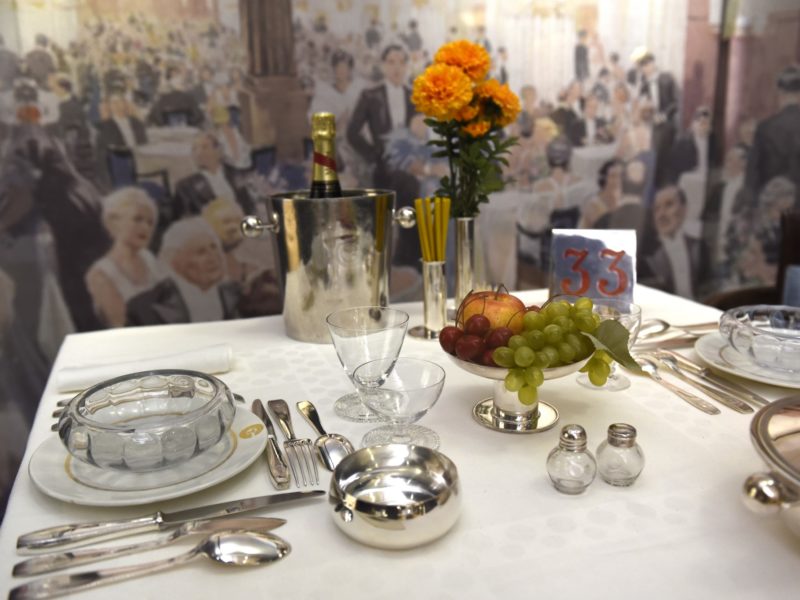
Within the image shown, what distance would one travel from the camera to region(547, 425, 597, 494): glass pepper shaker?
48 cm

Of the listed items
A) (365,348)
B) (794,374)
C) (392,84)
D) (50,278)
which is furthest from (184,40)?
(794,374)

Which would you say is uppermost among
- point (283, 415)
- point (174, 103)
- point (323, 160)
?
point (174, 103)

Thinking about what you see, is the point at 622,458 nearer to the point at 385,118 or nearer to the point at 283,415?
the point at 283,415

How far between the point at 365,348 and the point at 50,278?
3.61ft

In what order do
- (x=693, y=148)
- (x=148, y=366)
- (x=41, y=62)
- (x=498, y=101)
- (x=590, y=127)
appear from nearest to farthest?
(x=148, y=366) → (x=498, y=101) → (x=41, y=62) → (x=590, y=127) → (x=693, y=148)

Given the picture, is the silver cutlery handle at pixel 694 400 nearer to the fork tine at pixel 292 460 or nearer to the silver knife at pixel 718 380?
the silver knife at pixel 718 380

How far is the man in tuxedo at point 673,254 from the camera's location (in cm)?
188

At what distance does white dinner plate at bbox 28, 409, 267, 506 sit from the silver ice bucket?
35cm

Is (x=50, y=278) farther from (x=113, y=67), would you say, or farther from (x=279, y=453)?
(x=279, y=453)

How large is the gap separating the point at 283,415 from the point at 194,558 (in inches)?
8.9

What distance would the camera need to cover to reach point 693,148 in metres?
1.87

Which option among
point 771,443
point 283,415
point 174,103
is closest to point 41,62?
point 174,103

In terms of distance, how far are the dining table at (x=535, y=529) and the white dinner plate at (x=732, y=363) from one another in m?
0.02

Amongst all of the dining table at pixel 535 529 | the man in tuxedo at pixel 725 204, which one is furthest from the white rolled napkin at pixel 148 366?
the man in tuxedo at pixel 725 204
